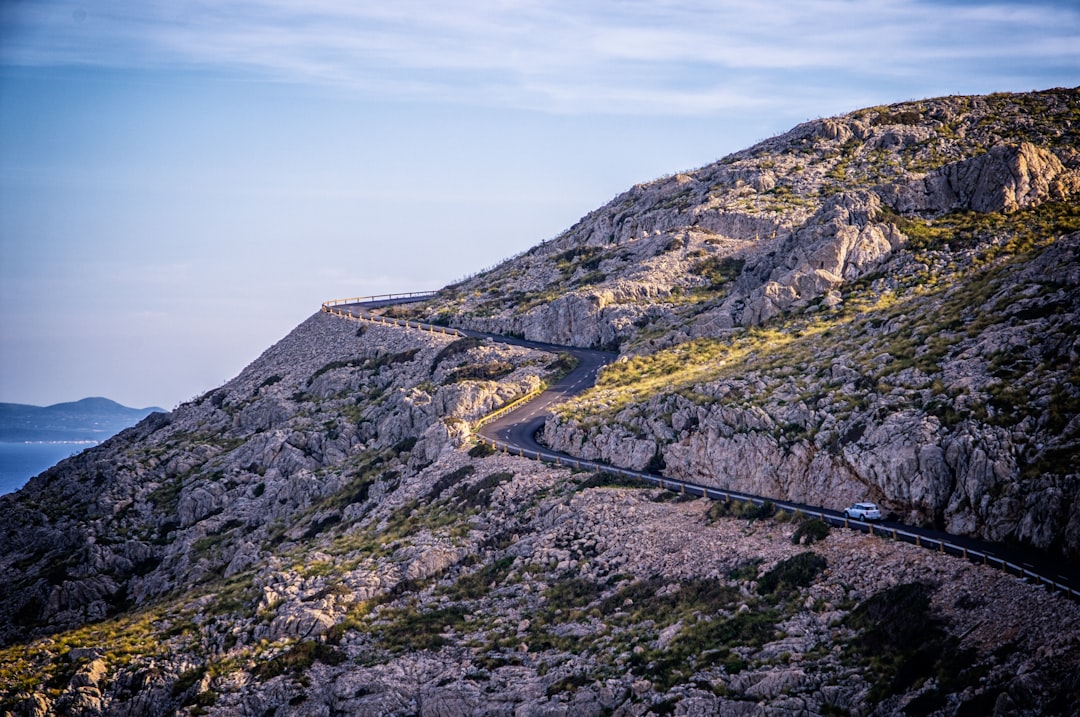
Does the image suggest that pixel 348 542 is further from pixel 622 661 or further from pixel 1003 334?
pixel 1003 334

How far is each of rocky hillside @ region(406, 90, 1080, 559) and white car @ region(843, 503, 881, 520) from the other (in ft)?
4.31

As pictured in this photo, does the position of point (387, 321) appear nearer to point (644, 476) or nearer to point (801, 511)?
point (644, 476)

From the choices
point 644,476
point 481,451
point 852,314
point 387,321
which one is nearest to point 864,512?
point 644,476

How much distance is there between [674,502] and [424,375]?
40232 mm

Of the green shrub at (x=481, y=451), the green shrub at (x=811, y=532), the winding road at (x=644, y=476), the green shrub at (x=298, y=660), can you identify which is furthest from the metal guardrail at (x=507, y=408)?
the green shrub at (x=811, y=532)

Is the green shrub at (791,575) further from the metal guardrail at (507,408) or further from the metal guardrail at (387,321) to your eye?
the metal guardrail at (387,321)

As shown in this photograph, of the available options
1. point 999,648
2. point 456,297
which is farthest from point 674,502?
point 456,297

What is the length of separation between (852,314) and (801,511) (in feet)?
104

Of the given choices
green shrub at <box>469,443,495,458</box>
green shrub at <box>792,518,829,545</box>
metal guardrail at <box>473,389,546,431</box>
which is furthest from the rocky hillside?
metal guardrail at <box>473,389,546,431</box>

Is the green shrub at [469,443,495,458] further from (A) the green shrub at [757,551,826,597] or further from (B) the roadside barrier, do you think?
(B) the roadside barrier

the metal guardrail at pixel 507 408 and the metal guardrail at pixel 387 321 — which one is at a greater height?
the metal guardrail at pixel 387 321

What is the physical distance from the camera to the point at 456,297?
413 feet

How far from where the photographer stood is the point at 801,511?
5084 cm

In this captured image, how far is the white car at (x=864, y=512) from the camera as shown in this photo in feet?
160
